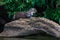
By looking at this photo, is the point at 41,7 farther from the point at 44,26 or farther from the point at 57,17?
the point at 44,26

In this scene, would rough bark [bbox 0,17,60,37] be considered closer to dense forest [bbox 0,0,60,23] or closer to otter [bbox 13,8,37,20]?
otter [bbox 13,8,37,20]

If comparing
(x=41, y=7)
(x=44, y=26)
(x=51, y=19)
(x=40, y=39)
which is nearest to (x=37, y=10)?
(x=41, y=7)

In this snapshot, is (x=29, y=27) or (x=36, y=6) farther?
(x=36, y=6)

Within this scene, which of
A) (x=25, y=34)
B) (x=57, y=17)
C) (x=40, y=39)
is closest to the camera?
(x=40, y=39)

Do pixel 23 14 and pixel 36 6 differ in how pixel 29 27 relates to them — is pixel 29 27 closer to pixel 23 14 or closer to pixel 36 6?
pixel 23 14

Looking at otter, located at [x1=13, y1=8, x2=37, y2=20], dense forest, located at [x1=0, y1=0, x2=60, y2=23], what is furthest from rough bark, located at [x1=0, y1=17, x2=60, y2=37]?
dense forest, located at [x1=0, y1=0, x2=60, y2=23]

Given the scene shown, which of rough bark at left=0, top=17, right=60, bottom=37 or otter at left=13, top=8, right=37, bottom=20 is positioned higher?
otter at left=13, top=8, right=37, bottom=20

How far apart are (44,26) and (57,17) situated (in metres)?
1.21

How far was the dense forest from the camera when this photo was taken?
10989 mm

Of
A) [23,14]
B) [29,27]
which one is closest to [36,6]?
[23,14]

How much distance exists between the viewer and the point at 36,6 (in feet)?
38.3

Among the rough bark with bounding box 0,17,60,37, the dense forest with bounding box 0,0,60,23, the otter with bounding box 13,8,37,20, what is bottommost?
the rough bark with bounding box 0,17,60,37

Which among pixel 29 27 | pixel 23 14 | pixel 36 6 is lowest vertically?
pixel 29 27

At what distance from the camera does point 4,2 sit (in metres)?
11.5
